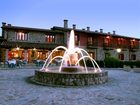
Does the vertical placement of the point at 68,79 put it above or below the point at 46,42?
below

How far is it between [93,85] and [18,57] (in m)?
26.3

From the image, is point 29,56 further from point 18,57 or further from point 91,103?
point 91,103

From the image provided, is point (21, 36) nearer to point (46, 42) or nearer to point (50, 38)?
point (46, 42)

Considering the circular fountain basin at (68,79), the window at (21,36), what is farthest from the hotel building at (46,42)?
the circular fountain basin at (68,79)

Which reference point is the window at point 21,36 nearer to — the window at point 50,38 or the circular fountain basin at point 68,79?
the window at point 50,38

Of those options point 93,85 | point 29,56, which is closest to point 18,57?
point 29,56

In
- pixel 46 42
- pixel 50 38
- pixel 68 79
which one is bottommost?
pixel 68 79

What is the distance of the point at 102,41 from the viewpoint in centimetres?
4594

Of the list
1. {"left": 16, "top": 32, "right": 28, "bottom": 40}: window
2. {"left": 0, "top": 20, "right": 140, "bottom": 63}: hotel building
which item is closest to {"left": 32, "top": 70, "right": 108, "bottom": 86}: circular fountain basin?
{"left": 0, "top": 20, "right": 140, "bottom": 63}: hotel building

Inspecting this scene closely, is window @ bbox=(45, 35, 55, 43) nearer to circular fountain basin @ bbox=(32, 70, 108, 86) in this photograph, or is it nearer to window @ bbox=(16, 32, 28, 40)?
window @ bbox=(16, 32, 28, 40)

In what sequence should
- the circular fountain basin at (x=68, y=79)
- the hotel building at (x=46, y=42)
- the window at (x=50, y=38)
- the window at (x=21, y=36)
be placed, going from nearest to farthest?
the circular fountain basin at (x=68, y=79)
the hotel building at (x=46, y=42)
the window at (x=21, y=36)
the window at (x=50, y=38)

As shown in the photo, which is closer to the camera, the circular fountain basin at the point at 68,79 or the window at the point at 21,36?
the circular fountain basin at the point at 68,79

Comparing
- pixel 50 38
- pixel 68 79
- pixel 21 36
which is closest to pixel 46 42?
pixel 50 38

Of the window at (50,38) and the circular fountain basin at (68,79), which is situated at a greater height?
the window at (50,38)
